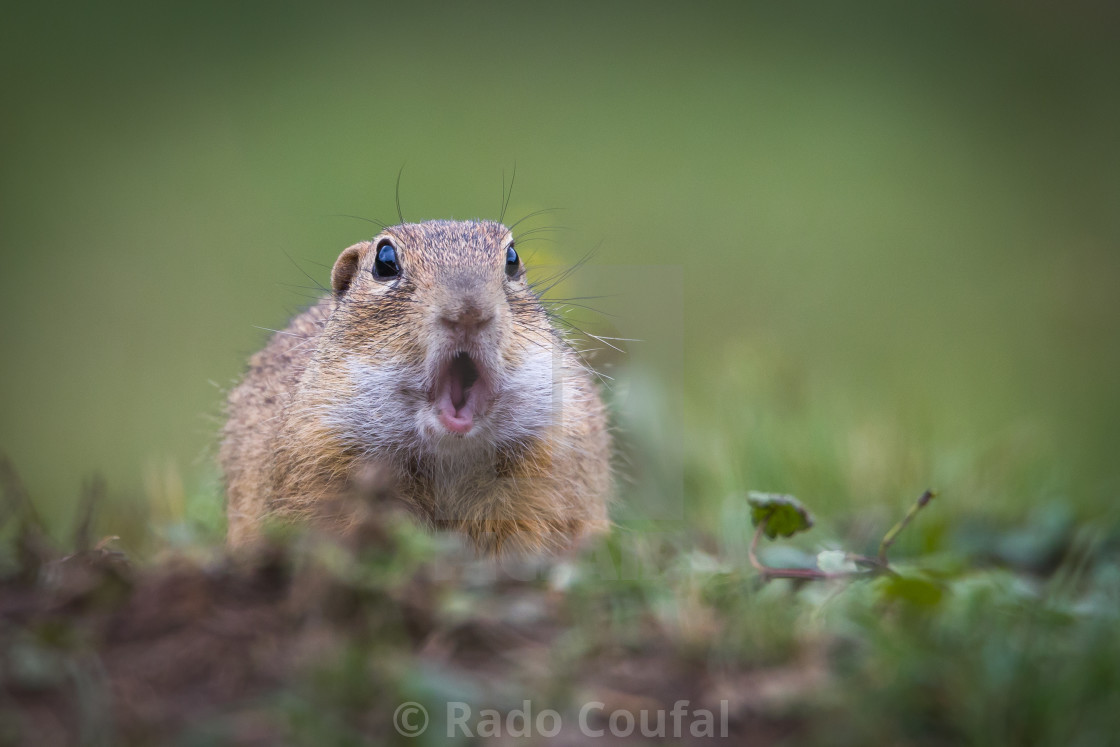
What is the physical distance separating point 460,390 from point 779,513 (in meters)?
1.22

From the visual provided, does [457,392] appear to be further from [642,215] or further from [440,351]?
[642,215]

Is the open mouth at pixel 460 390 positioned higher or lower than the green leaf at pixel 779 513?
higher

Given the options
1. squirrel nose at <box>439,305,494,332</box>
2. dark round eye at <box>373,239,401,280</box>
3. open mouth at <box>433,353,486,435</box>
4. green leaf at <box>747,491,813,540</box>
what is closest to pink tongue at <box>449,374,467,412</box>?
open mouth at <box>433,353,486,435</box>

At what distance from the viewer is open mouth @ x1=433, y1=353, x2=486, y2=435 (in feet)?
12.0

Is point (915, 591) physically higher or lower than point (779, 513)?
lower

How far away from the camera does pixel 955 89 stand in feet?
41.8

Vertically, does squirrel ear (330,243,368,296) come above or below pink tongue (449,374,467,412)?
above

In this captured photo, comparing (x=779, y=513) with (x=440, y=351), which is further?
(x=440, y=351)

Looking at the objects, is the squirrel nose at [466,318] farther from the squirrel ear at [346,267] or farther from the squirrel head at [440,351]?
the squirrel ear at [346,267]

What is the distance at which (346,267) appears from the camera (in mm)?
4445

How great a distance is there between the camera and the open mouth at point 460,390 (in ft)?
12.0

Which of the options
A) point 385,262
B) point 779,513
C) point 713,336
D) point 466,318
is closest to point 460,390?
point 466,318

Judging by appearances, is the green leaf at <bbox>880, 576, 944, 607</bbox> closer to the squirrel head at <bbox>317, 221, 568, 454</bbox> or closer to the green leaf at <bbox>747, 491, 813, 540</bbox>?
the green leaf at <bbox>747, 491, 813, 540</bbox>

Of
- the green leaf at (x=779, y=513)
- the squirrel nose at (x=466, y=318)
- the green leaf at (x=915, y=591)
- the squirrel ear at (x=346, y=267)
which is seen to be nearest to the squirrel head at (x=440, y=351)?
the squirrel nose at (x=466, y=318)
